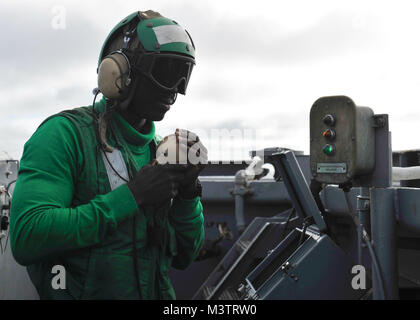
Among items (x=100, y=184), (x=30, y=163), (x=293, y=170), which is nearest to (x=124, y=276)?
(x=100, y=184)

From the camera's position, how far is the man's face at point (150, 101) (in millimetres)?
1506

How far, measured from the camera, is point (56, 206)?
4.13 feet

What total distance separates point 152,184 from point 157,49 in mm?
483

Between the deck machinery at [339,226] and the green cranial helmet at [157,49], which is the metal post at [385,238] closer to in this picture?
the deck machinery at [339,226]

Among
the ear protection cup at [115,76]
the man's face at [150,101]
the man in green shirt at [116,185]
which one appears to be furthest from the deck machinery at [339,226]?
the ear protection cup at [115,76]

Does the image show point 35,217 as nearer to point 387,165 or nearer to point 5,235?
point 5,235

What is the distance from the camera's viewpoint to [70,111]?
1.48 m

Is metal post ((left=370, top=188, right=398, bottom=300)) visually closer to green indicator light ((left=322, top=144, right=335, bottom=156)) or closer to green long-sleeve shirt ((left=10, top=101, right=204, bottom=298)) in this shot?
green indicator light ((left=322, top=144, right=335, bottom=156))

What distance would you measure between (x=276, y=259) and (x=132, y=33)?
2225 millimetres

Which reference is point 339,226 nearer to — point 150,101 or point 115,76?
point 150,101

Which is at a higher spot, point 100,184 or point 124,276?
point 100,184

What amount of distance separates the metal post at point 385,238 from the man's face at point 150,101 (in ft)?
3.85

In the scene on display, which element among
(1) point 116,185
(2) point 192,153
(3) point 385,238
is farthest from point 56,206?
(3) point 385,238

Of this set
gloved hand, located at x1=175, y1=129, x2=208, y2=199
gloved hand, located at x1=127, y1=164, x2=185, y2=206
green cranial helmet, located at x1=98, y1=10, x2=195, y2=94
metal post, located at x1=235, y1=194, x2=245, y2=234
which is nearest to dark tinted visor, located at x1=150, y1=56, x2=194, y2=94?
green cranial helmet, located at x1=98, y1=10, x2=195, y2=94
